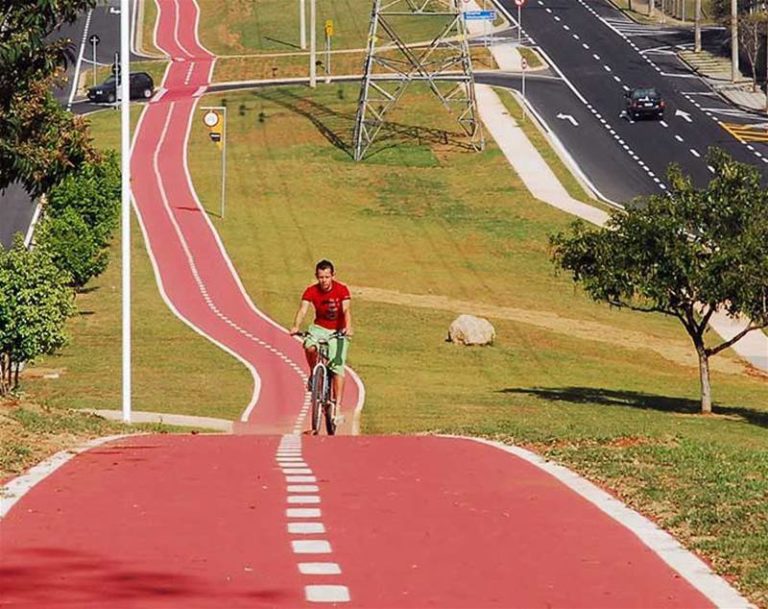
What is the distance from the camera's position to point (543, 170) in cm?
10406

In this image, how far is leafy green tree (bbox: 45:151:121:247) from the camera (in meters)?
78.6

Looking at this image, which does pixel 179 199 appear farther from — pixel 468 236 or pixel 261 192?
pixel 468 236

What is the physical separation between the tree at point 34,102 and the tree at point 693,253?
2316 centimetres

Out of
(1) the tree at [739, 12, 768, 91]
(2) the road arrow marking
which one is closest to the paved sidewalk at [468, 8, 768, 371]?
(2) the road arrow marking

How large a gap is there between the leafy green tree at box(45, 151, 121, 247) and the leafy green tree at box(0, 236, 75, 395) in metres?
24.2

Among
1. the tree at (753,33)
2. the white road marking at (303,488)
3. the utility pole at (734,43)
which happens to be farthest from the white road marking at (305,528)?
the utility pole at (734,43)

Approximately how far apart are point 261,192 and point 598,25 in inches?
2020

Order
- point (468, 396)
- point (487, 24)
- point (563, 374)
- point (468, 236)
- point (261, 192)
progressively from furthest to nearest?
point (487, 24), point (261, 192), point (468, 236), point (563, 374), point (468, 396)

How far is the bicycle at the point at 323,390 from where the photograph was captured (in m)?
27.5

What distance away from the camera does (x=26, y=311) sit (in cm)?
5272

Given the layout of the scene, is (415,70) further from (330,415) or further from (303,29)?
(330,415)

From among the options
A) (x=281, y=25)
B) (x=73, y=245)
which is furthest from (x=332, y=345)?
(x=281, y=25)

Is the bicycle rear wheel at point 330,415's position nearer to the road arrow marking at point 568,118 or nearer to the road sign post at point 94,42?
the road arrow marking at point 568,118

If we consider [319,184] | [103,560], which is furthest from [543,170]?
[103,560]
